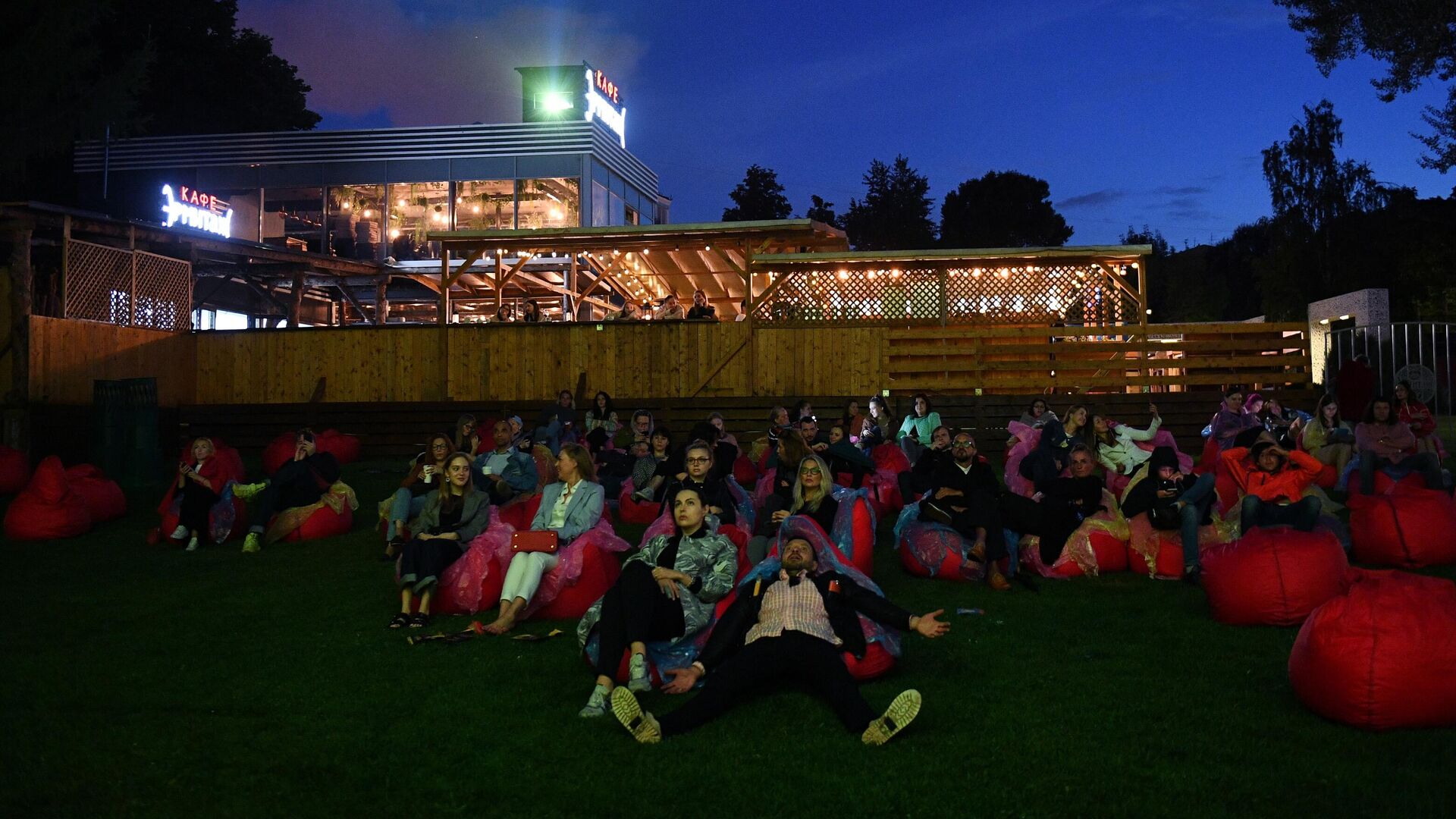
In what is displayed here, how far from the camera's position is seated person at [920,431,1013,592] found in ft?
27.7

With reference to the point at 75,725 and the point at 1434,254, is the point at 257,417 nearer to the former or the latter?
the point at 75,725

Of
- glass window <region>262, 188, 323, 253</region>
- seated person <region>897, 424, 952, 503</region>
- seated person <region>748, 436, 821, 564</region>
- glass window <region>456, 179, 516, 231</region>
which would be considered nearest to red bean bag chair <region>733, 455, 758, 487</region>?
seated person <region>748, 436, 821, 564</region>

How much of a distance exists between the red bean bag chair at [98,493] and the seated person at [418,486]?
5320 mm

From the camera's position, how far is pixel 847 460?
34.7 feet

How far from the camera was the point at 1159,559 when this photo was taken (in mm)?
8648

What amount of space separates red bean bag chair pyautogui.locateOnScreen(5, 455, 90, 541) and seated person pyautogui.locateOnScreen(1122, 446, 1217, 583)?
425 inches

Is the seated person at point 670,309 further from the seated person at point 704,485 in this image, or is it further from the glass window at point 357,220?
the seated person at point 704,485

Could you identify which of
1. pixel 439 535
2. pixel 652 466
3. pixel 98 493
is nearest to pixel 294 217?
pixel 98 493

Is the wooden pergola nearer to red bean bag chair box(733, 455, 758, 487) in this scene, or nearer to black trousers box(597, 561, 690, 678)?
red bean bag chair box(733, 455, 758, 487)

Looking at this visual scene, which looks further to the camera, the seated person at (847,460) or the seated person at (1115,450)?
the seated person at (847,460)

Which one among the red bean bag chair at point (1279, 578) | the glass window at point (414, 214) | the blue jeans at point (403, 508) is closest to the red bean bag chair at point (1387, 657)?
the red bean bag chair at point (1279, 578)

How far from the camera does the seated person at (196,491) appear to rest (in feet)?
35.5

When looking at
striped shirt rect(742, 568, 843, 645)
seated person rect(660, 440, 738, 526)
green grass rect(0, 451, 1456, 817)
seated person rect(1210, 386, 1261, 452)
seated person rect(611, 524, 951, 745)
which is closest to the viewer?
green grass rect(0, 451, 1456, 817)

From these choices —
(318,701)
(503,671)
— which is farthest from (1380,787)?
(318,701)
